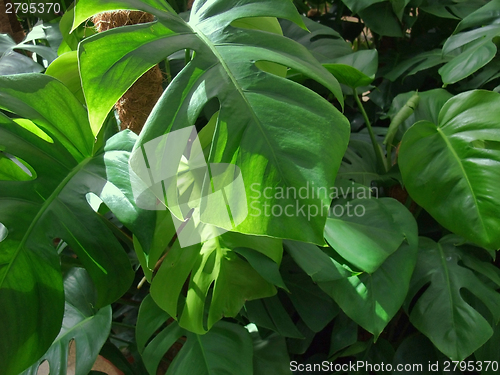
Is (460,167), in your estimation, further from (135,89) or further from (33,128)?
(33,128)

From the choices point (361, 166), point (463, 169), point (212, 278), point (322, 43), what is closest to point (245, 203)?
point (212, 278)

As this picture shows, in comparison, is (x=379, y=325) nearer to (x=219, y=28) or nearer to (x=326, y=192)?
(x=326, y=192)

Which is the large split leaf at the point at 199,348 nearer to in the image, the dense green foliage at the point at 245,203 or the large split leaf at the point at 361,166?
the dense green foliage at the point at 245,203

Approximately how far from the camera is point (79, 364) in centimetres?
74

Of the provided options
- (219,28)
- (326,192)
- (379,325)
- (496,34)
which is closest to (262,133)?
(326,192)

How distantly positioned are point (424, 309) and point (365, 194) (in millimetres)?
261

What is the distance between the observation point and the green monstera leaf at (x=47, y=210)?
1.83ft

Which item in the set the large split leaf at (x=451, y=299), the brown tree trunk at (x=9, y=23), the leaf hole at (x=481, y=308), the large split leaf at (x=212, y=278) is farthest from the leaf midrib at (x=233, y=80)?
the brown tree trunk at (x=9, y=23)

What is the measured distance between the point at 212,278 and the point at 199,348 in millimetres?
176

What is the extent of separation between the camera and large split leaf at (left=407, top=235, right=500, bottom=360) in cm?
76

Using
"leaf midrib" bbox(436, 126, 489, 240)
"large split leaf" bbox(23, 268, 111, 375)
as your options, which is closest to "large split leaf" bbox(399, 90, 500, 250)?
"leaf midrib" bbox(436, 126, 489, 240)

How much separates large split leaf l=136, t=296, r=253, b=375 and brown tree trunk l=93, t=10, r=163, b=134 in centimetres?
36

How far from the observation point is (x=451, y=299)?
0.81 meters

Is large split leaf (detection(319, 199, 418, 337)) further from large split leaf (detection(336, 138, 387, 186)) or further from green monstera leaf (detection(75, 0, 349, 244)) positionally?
green monstera leaf (detection(75, 0, 349, 244))
